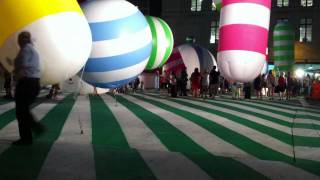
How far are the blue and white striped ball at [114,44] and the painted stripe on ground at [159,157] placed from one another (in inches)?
44.4

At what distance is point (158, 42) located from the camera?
74.4 feet

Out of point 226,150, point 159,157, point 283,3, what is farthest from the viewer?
point 283,3

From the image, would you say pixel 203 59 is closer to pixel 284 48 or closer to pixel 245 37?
pixel 284 48

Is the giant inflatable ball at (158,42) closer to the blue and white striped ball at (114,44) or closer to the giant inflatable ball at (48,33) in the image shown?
the blue and white striped ball at (114,44)

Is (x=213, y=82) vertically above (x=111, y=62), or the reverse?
(x=111, y=62)

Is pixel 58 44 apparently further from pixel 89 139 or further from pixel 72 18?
pixel 89 139

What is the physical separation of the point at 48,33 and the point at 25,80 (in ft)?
2.76

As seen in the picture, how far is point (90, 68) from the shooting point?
32.1ft

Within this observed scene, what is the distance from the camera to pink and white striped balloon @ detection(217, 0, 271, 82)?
8008 mm

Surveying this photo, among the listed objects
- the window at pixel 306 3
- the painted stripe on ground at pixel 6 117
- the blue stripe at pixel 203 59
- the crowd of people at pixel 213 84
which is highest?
the window at pixel 306 3

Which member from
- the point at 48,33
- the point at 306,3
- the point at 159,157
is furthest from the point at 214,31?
the point at 159,157

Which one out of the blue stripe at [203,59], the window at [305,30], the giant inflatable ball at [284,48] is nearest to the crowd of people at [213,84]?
the blue stripe at [203,59]

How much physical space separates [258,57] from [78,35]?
2962 millimetres

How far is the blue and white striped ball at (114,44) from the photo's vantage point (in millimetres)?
9766
